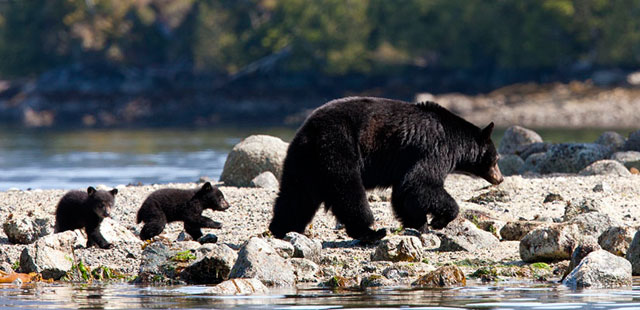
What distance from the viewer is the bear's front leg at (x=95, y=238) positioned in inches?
334

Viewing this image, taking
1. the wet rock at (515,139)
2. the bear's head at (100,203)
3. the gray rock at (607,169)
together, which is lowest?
the bear's head at (100,203)

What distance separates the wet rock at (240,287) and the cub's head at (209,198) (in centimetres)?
269

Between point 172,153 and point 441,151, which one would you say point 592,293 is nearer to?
point 441,151

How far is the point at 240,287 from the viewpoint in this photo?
6680 millimetres

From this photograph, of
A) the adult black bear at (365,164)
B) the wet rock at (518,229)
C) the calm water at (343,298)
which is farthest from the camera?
the wet rock at (518,229)

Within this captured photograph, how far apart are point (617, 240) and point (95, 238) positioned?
14.0 ft

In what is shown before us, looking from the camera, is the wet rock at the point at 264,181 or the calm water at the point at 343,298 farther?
the wet rock at the point at 264,181

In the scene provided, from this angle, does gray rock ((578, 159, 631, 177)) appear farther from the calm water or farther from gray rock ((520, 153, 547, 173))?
the calm water

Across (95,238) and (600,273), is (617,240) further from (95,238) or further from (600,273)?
(95,238)

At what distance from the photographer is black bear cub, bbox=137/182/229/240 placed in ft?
29.5

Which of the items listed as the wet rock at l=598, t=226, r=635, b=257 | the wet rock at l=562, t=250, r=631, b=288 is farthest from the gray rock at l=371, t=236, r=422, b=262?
the wet rock at l=598, t=226, r=635, b=257

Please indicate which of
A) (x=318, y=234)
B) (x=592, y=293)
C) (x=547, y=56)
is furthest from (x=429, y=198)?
(x=547, y=56)

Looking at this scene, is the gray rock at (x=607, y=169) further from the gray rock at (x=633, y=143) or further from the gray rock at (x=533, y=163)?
the gray rock at (x=633, y=143)

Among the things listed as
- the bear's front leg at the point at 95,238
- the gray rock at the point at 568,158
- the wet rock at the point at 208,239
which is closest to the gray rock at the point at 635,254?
the wet rock at the point at 208,239
